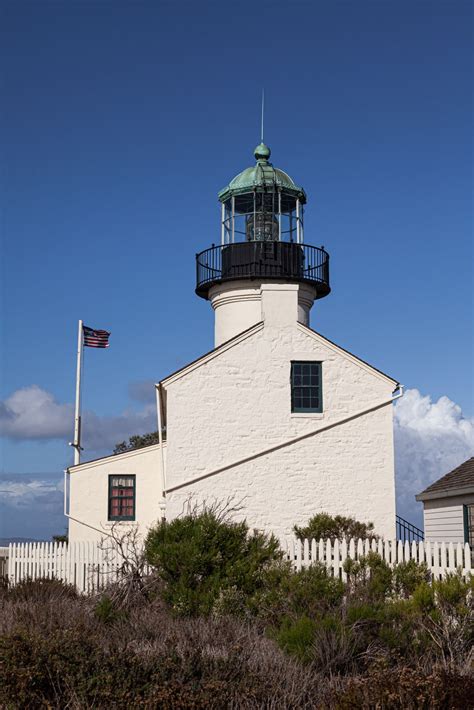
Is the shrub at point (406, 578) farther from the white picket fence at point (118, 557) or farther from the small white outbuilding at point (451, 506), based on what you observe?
the small white outbuilding at point (451, 506)

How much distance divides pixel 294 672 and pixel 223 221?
20359mm

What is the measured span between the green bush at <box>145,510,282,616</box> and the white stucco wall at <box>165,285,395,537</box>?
5.54 metres

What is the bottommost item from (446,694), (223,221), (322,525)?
(446,694)

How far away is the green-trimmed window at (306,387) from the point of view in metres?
21.4

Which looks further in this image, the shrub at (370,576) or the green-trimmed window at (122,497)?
the green-trimmed window at (122,497)

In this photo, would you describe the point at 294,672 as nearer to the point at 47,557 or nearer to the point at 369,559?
the point at 369,559

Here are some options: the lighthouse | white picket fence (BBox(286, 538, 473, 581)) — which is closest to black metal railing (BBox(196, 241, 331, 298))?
the lighthouse

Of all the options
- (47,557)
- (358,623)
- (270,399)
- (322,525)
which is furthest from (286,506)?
(358,623)

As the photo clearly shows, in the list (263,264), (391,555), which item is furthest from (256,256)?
(391,555)

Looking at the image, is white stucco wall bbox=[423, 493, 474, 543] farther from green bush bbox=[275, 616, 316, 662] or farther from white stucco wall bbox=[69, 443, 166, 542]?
green bush bbox=[275, 616, 316, 662]

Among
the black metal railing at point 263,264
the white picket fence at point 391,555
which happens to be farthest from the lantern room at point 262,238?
the white picket fence at point 391,555

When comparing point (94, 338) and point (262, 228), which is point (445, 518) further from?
point (94, 338)

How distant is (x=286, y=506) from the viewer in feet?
68.1

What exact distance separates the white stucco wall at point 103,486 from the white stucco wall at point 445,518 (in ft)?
23.0
